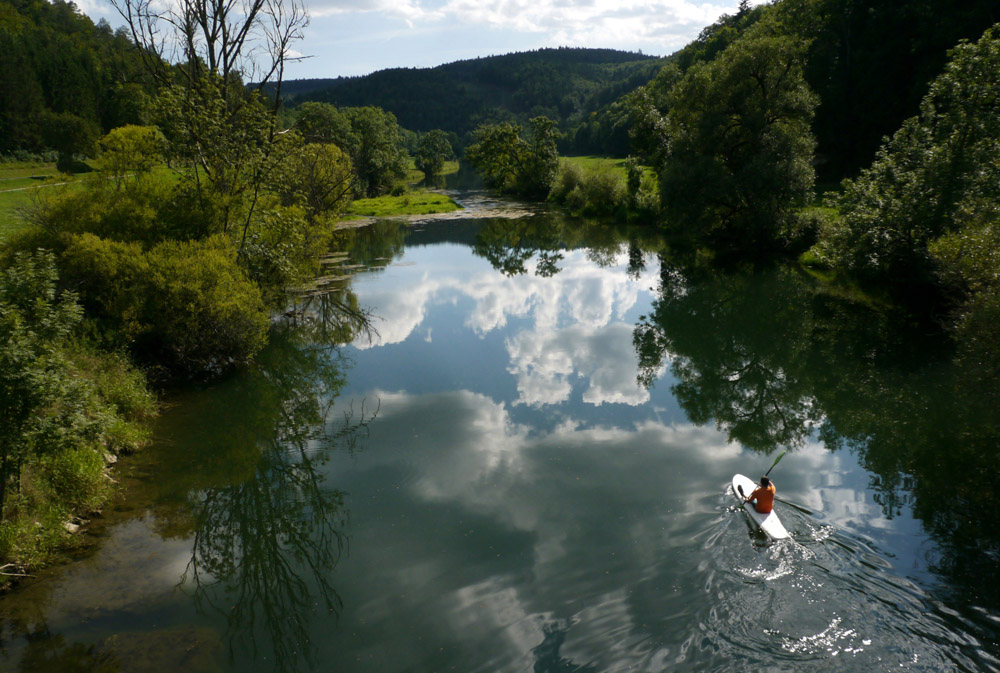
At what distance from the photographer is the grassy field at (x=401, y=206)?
5500 centimetres

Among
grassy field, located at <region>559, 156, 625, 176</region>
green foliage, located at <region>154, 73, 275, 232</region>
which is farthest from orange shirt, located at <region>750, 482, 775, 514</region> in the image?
grassy field, located at <region>559, 156, 625, 176</region>

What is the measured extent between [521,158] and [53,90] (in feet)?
167

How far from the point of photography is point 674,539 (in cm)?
959

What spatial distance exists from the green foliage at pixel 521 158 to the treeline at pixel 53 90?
121 feet

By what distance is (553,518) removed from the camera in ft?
34.1

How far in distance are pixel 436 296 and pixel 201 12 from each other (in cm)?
1401

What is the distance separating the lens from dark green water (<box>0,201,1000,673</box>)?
7.61 meters

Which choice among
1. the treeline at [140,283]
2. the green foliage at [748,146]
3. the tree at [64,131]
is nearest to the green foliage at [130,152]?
the treeline at [140,283]

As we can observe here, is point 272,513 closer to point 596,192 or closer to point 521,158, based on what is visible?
point 596,192

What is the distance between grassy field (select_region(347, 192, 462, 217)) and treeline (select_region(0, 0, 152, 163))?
1966 centimetres

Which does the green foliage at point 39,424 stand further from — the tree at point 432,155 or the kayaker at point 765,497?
the tree at point 432,155

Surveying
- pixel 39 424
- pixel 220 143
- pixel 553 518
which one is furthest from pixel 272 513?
pixel 220 143

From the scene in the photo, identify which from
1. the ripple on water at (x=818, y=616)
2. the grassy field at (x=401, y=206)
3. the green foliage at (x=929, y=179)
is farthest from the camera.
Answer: the grassy field at (x=401, y=206)

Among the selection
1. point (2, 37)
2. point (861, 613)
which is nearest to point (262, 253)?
point (861, 613)
